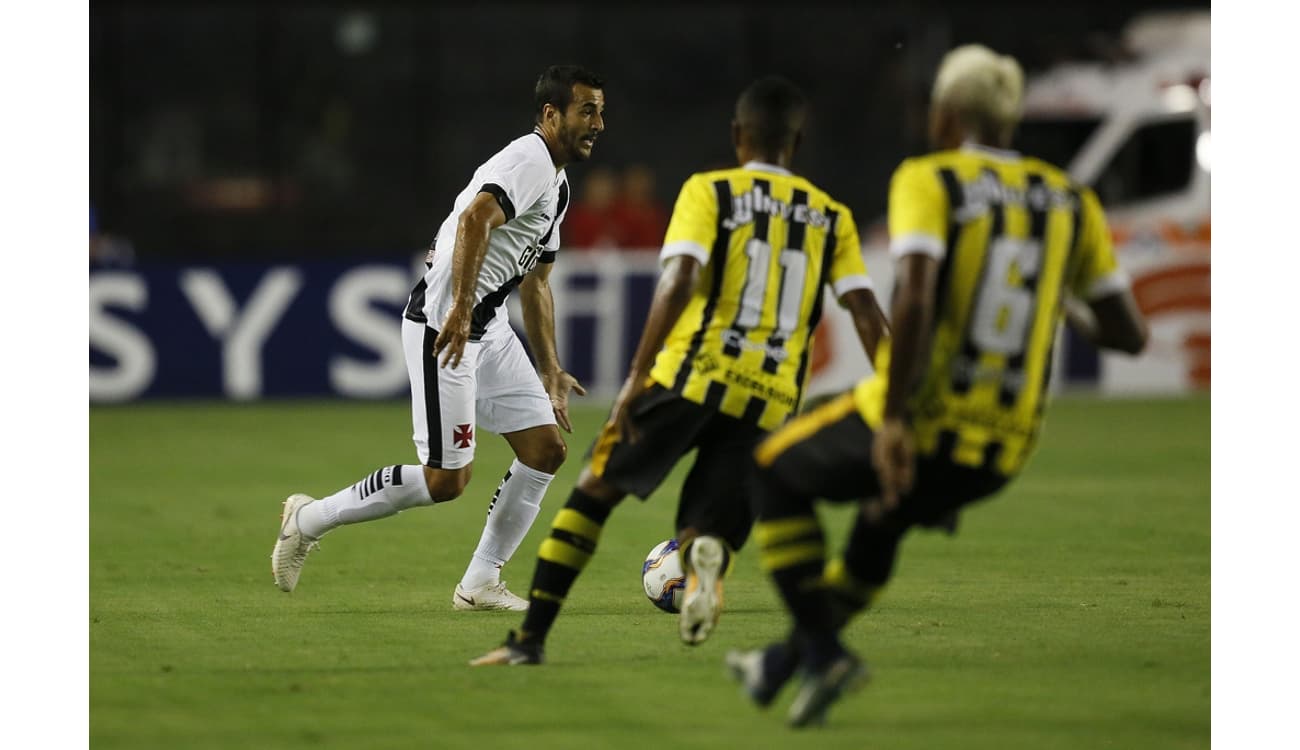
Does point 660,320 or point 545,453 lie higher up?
point 660,320

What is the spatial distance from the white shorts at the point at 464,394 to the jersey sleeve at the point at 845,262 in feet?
4.85

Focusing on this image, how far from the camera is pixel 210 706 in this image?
598 centimetres

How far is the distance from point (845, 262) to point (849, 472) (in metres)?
1.34

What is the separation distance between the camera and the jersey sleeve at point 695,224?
633 centimetres

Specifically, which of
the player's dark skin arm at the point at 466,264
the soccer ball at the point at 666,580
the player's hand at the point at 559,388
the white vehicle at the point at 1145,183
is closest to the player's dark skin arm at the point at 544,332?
the player's hand at the point at 559,388

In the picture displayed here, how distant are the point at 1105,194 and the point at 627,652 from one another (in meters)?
13.3

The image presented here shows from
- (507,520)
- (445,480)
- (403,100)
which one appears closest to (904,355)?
(445,480)

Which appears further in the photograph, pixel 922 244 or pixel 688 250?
pixel 688 250

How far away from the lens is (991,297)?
5.40 metres

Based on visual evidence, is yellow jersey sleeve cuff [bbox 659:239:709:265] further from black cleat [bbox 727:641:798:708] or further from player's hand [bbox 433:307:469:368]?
black cleat [bbox 727:641:798:708]

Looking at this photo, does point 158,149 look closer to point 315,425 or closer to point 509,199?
point 315,425

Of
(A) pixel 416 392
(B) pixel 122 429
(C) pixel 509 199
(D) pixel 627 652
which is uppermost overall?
(C) pixel 509 199

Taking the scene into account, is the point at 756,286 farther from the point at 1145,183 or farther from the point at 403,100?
the point at 403,100
